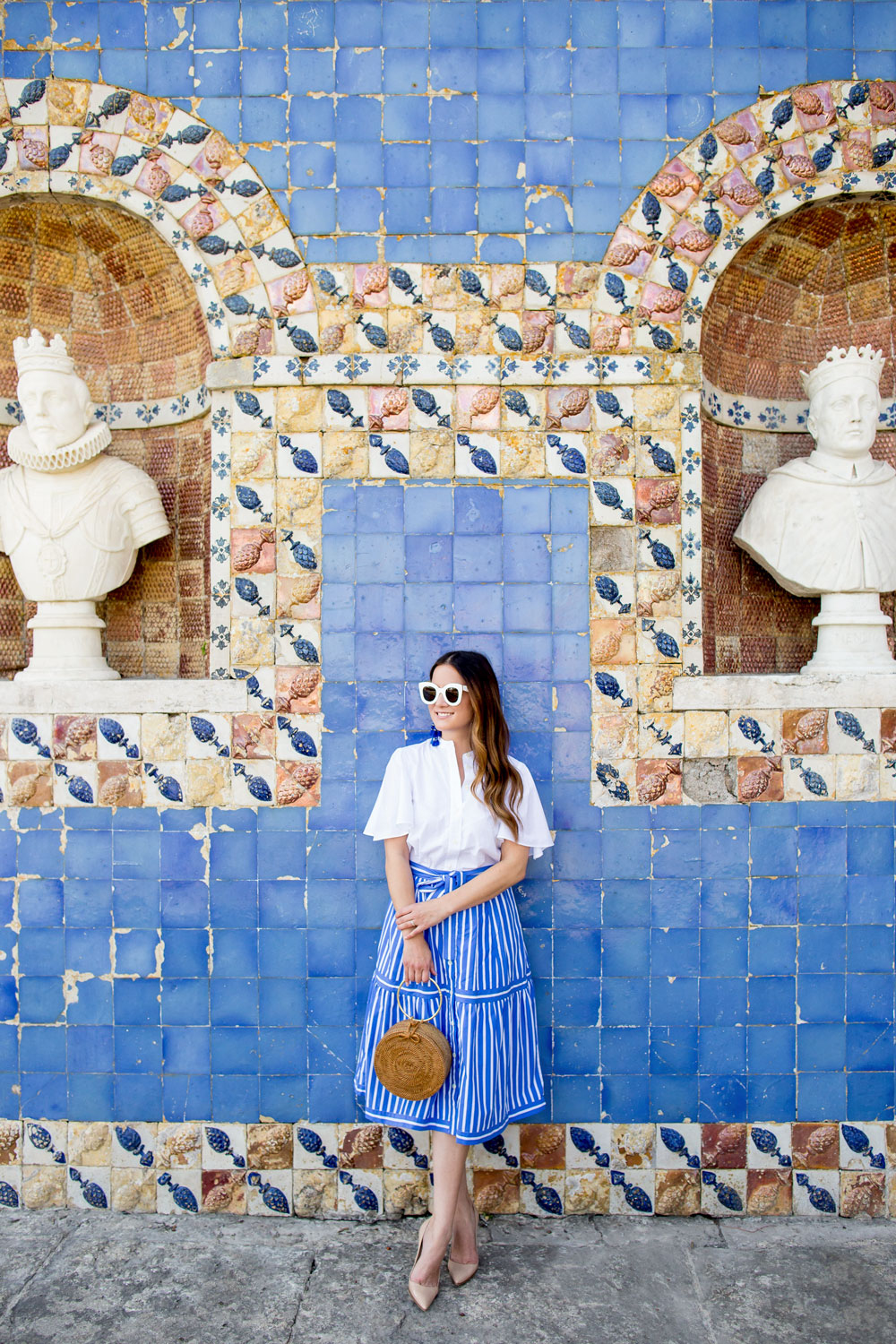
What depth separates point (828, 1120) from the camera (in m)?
2.93

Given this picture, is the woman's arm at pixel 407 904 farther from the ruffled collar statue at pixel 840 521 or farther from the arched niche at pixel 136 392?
the ruffled collar statue at pixel 840 521

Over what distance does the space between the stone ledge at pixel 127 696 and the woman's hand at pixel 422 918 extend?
91cm

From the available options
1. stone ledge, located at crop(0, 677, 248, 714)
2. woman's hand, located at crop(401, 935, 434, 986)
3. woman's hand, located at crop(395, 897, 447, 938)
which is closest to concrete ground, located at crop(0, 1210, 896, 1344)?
woman's hand, located at crop(401, 935, 434, 986)

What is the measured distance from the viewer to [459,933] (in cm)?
250

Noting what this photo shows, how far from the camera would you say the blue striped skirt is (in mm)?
2439

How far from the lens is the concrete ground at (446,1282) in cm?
237

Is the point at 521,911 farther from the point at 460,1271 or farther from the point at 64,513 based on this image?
the point at 64,513

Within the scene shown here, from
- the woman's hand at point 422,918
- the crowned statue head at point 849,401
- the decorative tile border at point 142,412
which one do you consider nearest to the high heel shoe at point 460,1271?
the woman's hand at point 422,918

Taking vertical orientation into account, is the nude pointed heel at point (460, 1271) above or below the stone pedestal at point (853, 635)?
below

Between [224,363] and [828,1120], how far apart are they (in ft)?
10.4

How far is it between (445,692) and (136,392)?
1.85 meters

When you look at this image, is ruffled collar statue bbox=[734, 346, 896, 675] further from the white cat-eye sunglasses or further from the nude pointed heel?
the nude pointed heel

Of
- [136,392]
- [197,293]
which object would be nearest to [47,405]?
[136,392]

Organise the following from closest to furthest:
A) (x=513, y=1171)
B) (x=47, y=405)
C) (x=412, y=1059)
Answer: (x=412, y=1059), (x=513, y=1171), (x=47, y=405)
